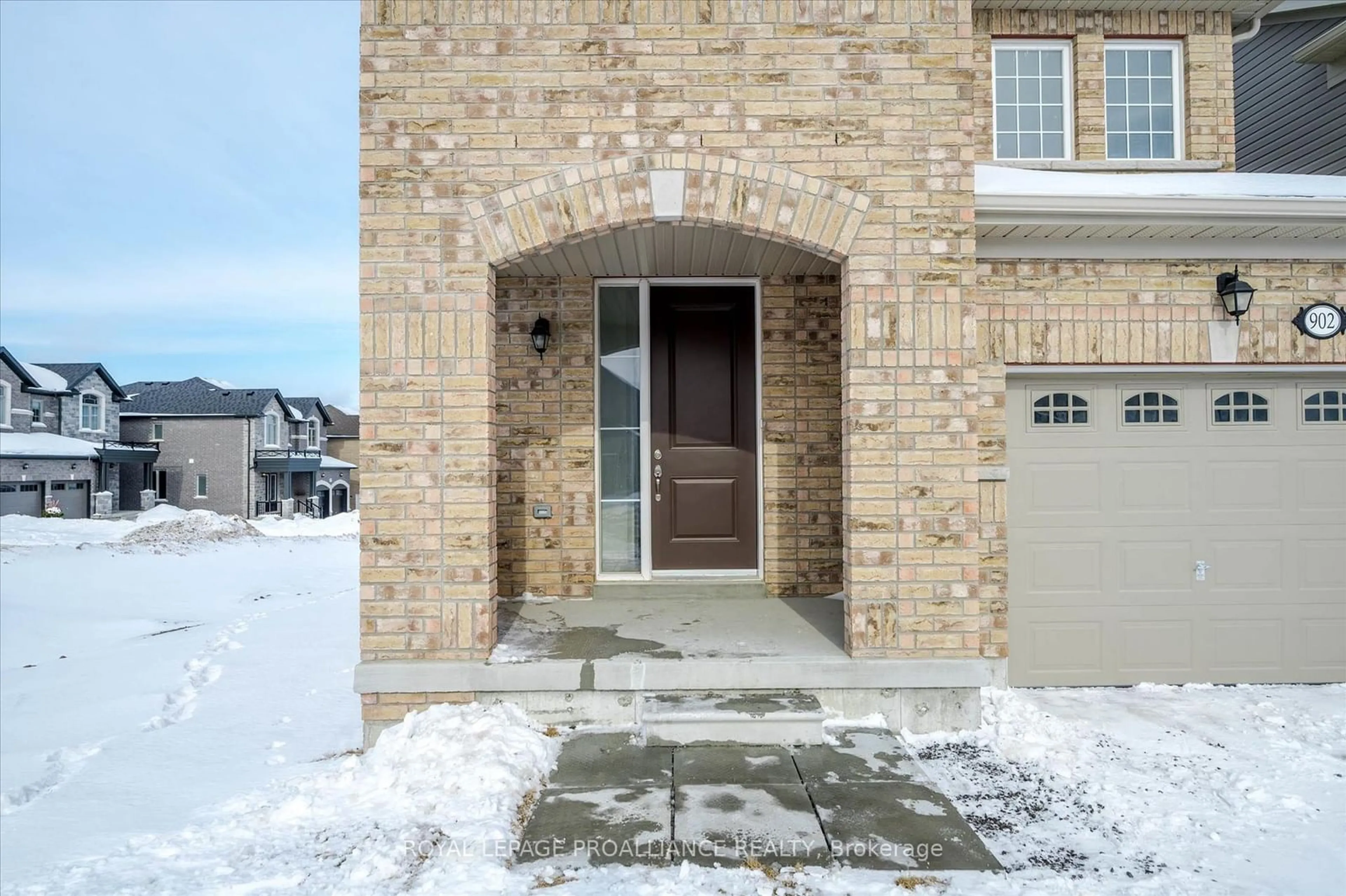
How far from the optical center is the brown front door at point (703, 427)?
6398 millimetres

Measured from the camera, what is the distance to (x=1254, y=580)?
547cm

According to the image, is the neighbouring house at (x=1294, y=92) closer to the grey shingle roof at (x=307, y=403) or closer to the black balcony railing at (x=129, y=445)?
the black balcony railing at (x=129, y=445)

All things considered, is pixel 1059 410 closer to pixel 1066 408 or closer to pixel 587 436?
pixel 1066 408

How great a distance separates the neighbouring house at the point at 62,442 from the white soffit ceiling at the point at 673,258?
26.2 m

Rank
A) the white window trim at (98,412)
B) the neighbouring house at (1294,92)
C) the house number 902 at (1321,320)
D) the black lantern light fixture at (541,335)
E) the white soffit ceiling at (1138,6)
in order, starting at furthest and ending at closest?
the white window trim at (98,412), the neighbouring house at (1294,92), the white soffit ceiling at (1138,6), the black lantern light fixture at (541,335), the house number 902 at (1321,320)

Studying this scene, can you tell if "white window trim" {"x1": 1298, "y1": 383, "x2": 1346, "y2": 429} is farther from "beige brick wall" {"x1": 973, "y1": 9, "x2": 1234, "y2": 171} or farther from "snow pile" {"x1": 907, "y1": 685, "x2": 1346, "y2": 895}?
"beige brick wall" {"x1": 973, "y1": 9, "x2": 1234, "y2": 171}

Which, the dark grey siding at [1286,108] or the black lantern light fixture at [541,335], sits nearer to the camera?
the black lantern light fixture at [541,335]

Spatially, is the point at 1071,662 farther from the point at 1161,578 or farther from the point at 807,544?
the point at 807,544

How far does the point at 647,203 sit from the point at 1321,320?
470cm

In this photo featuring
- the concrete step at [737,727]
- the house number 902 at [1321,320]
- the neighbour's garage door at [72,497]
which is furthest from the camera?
the neighbour's garage door at [72,497]

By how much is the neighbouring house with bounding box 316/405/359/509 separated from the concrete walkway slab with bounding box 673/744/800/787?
4126 centimetres

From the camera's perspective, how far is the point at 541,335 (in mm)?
6113

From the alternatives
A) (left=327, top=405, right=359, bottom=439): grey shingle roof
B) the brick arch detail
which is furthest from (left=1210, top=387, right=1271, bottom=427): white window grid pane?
(left=327, top=405, right=359, bottom=439): grey shingle roof

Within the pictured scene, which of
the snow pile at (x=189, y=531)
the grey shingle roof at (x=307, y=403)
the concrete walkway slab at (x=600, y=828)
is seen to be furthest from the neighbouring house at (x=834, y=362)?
the grey shingle roof at (x=307, y=403)
